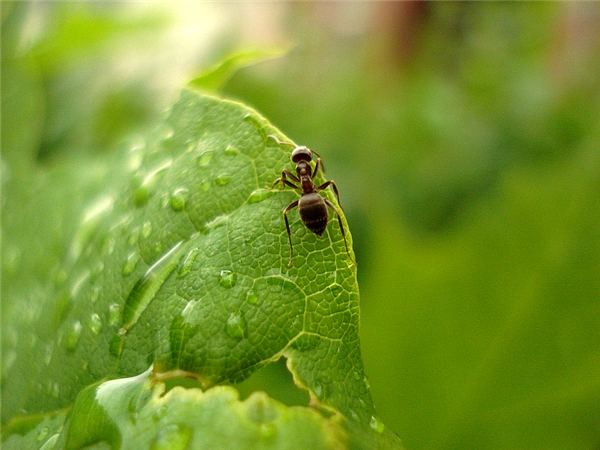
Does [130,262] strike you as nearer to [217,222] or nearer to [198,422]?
[217,222]

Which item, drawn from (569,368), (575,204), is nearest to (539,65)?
(575,204)

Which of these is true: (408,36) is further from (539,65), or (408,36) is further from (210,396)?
(210,396)

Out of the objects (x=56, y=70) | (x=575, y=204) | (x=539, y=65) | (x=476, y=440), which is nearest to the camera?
(x=476, y=440)

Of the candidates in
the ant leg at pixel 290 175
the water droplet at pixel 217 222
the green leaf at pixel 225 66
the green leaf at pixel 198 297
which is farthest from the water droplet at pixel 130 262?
the green leaf at pixel 225 66

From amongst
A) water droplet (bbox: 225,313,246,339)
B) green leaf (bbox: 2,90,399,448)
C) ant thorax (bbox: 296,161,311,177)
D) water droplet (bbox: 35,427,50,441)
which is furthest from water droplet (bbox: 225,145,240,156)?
water droplet (bbox: 35,427,50,441)

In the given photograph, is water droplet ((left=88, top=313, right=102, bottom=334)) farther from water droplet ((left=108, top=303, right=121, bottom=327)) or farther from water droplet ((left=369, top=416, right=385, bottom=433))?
water droplet ((left=369, top=416, right=385, bottom=433))
